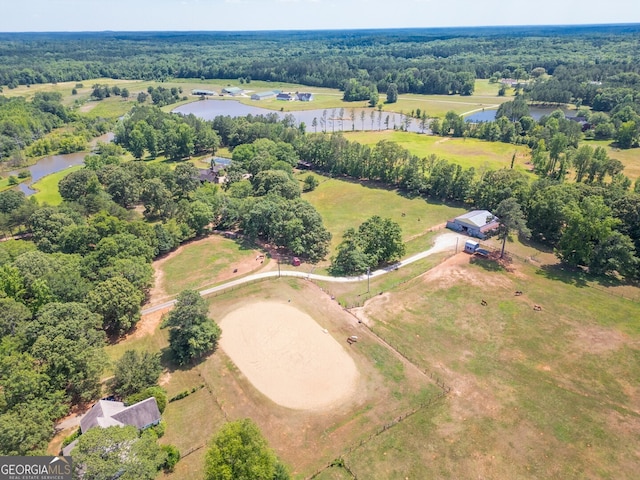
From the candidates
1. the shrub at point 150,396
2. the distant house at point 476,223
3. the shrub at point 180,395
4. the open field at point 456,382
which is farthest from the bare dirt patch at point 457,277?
the shrub at point 150,396

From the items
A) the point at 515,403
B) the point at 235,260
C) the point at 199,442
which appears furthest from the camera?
the point at 235,260

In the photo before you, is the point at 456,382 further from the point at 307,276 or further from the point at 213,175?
the point at 213,175

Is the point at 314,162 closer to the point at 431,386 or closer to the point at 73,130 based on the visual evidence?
the point at 431,386

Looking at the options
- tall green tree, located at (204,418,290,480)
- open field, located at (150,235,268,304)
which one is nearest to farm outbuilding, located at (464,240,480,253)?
open field, located at (150,235,268,304)

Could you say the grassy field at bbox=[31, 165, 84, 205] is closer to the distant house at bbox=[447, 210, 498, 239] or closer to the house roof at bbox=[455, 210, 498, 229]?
the distant house at bbox=[447, 210, 498, 239]

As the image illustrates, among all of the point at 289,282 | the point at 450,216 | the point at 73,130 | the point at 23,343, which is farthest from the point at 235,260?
the point at 73,130

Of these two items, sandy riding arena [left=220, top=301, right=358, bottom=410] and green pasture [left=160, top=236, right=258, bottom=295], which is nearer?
sandy riding arena [left=220, top=301, right=358, bottom=410]
